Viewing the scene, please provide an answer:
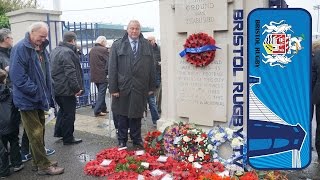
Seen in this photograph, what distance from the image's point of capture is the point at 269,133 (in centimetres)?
301

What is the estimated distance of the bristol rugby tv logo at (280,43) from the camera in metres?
2.81

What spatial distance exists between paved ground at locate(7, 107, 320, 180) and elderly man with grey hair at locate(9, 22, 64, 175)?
23cm

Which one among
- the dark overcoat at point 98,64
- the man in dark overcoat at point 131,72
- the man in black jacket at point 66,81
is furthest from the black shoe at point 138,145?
the dark overcoat at point 98,64

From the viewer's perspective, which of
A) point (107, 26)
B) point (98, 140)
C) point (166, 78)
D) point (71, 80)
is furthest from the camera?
point (107, 26)

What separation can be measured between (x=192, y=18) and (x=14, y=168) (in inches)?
119

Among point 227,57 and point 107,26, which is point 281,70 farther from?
point 107,26

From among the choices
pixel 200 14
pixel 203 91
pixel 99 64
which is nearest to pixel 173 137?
pixel 203 91

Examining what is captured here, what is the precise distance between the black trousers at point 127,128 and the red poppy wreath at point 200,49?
4.74ft

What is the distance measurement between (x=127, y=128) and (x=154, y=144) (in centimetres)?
73

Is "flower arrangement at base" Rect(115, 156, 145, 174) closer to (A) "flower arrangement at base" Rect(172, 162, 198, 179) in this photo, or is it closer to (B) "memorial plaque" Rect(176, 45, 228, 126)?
(A) "flower arrangement at base" Rect(172, 162, 198, 179)

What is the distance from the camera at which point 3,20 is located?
33.4 ft

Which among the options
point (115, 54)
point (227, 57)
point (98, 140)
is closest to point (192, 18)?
point (227, 57)

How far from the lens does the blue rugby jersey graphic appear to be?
2.96 m

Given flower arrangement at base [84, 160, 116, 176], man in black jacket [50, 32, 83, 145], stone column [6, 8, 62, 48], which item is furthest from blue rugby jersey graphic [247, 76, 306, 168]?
stone column [6, 8, 62, 48]
